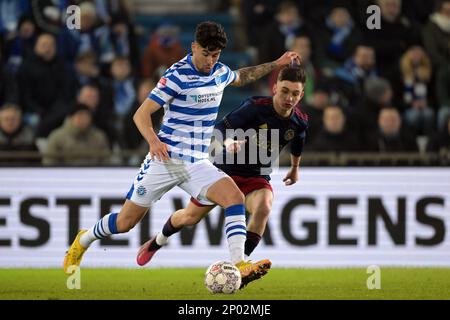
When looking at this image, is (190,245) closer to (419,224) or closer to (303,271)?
(303,271)

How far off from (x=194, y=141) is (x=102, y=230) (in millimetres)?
1195

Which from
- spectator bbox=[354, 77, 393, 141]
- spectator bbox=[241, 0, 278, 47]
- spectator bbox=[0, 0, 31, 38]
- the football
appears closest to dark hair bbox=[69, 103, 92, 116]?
spectator bbox=[0, 0, 31, 38]

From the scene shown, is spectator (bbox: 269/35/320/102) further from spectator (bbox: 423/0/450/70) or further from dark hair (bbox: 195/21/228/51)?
dark hair (bbox: 195/21/228/51)

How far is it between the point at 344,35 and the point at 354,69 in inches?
21.3

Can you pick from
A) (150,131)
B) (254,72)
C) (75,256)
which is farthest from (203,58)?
(75,256)

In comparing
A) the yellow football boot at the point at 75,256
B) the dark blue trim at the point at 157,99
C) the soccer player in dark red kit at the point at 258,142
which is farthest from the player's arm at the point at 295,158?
the yellow football boot at the point at 75,256

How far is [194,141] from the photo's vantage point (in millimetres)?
8406

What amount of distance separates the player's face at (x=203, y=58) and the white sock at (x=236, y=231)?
1087mm

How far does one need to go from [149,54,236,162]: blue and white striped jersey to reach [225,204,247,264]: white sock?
521 millimetres

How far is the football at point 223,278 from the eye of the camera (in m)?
8.05

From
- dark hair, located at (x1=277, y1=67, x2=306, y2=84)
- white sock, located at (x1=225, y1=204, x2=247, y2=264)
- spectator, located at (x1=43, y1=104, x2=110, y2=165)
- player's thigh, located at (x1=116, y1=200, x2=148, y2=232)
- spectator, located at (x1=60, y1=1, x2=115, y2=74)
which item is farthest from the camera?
spectator, located at (x1=60, y1=1, x2=115, y2=74)

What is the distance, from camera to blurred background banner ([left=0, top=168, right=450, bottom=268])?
11.5 metres

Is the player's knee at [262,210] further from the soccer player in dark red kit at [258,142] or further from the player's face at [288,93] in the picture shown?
the player's face at [288,93]

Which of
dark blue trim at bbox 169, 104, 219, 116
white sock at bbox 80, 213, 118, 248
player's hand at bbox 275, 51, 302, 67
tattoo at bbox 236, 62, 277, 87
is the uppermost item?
player's hand at bbox 275, 51, 302, 67
